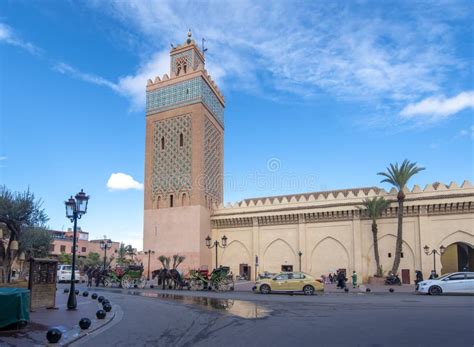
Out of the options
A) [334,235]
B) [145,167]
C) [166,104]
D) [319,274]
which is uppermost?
[166,104]

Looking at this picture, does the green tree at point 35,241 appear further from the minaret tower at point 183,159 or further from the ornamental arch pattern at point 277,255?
the ornamental arch pattern at point 277,255

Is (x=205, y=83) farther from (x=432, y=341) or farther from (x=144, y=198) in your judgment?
(x=432, y=341)

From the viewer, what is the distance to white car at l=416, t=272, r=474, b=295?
65.6 ft

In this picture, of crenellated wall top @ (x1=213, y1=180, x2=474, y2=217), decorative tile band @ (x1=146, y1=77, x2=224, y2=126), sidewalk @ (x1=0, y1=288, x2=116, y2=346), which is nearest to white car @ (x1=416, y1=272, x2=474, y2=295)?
crenellated wall top @ (x1=213, y1=180, x2=474, y2=217)

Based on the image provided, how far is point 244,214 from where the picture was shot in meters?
38.2

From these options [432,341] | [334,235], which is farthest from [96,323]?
[334,235]

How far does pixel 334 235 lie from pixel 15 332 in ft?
93.9

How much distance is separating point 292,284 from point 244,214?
17652 mm

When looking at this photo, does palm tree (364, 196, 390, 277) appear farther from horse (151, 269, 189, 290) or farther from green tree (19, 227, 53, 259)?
green tree (19, 227, 53, 259)

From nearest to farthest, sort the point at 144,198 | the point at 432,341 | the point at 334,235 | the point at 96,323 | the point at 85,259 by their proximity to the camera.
→ the point at 432,341, the point at 96,323, the point at 334,235, the point at 144,198, the point at 85,259

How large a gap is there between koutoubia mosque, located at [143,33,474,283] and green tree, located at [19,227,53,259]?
32.2 ft

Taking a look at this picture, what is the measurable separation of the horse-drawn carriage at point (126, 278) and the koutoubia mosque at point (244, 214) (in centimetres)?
976

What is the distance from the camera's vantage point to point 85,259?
2431 inches

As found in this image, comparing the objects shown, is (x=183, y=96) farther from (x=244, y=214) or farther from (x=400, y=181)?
(x=400, y=181)
